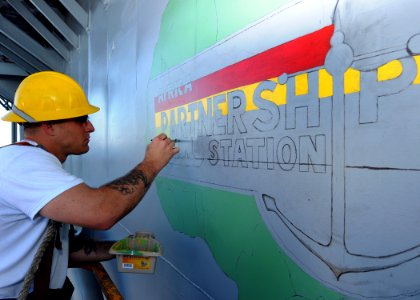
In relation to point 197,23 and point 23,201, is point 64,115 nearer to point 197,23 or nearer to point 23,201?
point 23,201

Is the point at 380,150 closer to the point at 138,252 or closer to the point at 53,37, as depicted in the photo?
the point at 138,252

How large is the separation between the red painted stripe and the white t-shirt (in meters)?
0.57

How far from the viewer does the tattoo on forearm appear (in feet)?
3.61

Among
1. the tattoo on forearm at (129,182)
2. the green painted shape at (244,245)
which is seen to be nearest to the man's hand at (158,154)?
the tattoo on forearm at (129,182)

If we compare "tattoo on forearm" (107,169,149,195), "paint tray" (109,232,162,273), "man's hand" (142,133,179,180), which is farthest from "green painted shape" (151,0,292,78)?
"paint tray" (109,232,162,273)

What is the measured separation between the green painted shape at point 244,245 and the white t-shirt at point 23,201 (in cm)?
51

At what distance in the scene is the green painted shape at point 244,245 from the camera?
0.94 metres

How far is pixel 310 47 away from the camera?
0.84 m

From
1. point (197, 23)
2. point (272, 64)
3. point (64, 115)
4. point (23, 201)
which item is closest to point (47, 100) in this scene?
point (64, 115)

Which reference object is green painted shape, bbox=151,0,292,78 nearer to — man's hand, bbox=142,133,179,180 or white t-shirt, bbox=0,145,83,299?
man's hand, bbox=142,133,179,180

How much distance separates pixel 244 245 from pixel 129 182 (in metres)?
0.42

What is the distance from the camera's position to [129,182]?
3.74ft

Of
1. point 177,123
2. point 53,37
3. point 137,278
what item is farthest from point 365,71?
point 53,37

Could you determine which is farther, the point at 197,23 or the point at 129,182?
the point at 197,23
